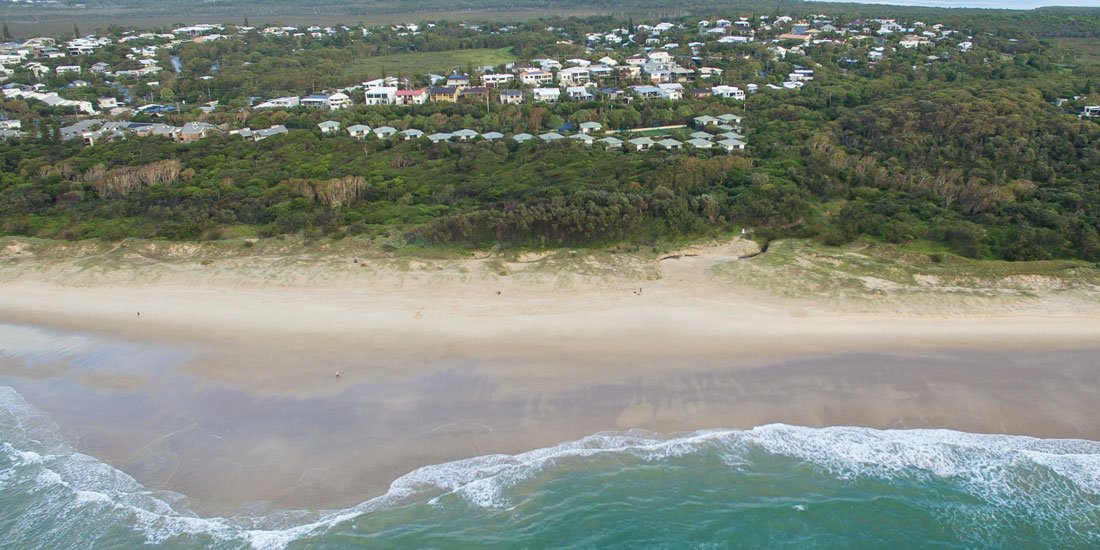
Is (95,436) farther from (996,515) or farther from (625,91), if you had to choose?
(625,91)

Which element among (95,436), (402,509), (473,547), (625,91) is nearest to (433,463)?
(402,509)

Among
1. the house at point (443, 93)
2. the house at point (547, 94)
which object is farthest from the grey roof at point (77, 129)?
the house at point (547, 94)

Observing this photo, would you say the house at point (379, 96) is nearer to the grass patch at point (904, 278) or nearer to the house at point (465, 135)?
the house at point (465, 135)

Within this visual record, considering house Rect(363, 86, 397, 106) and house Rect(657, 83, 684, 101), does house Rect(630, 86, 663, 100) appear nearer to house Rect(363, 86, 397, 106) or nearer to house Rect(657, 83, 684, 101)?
house Rect(657, 83, 684, 101)

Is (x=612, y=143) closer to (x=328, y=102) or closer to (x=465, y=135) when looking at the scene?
(x=465, y=135)

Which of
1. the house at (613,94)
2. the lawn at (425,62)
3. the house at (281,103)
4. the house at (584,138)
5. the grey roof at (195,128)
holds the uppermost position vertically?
the lawn at (425,62)

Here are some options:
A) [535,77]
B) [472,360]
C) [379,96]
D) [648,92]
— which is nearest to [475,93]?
[379,96]
